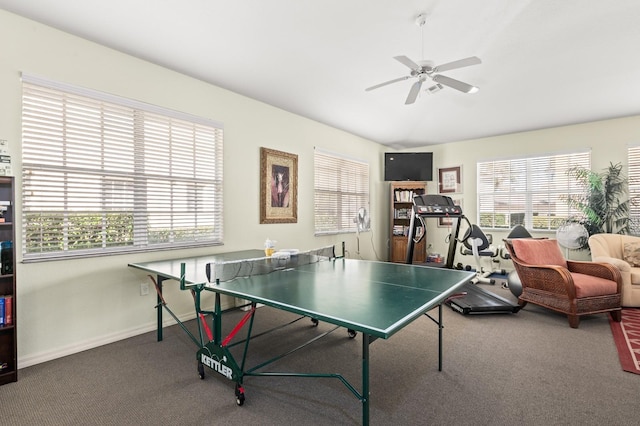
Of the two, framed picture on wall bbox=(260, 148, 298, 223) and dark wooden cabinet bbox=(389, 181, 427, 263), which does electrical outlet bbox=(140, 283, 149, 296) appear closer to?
framed picture on wall bbox=(260, 148, 298, 223)

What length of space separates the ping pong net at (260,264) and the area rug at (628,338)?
2.67 metres

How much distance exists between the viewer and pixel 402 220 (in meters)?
6.78

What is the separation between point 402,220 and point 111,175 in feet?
17.7

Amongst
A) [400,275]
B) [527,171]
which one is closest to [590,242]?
[527,171]

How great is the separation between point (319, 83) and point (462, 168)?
4.20 meters

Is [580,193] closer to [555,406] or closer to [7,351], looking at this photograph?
[555,406]

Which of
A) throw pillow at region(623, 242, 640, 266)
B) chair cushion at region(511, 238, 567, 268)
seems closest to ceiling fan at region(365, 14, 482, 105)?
chair cushion at region(511, 238, 567, 268)

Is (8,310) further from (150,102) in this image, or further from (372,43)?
(372,43)

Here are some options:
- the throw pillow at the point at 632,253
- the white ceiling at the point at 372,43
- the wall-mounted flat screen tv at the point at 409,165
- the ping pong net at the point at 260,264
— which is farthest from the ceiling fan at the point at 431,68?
the wall-mounted flat screen tv at the point at 409,165

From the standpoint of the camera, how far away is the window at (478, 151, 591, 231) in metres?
5.59

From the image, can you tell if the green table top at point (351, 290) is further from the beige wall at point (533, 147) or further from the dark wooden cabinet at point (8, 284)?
the beige wall at point (533, 147)

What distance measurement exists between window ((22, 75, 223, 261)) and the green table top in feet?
2.03

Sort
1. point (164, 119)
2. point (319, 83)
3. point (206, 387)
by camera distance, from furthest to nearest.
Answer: point (319, 83)
point (164, 119)
point (206, 387)

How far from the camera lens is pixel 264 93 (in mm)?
4152
